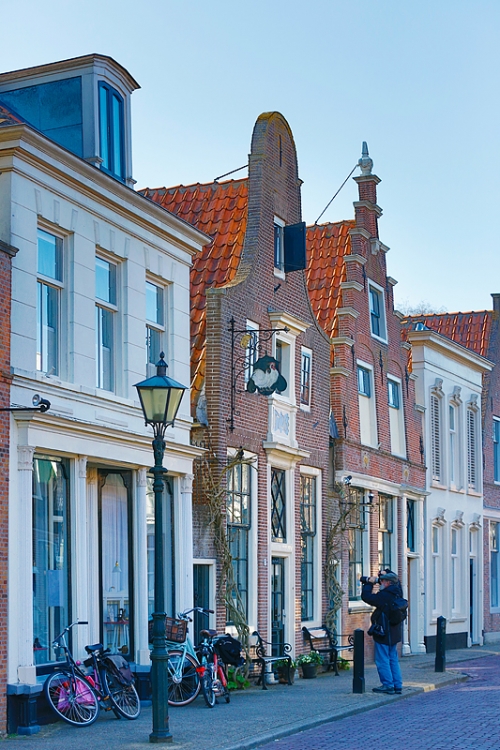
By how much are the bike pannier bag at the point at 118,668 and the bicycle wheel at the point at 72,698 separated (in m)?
0.40

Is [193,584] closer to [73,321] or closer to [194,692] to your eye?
[194,692]

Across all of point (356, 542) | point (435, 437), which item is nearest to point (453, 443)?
point (435, 437)

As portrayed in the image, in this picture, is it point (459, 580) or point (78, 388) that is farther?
point (459, 580)

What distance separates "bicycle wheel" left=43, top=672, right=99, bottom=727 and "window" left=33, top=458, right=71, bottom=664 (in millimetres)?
534

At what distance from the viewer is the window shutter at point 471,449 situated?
36625mm

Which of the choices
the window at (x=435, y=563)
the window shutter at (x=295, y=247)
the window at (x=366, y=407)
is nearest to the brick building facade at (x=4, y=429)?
the window shutter at (x=295, y=247)

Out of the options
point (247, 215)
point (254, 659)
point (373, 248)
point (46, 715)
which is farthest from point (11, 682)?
point (373, 248)

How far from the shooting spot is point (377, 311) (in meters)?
29.8

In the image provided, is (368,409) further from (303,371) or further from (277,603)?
→ (277,603)

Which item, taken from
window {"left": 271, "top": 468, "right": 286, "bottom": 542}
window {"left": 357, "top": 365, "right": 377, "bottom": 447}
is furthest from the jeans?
window {"left": 357, "top": 365, "right": 377, "bottom": 447}

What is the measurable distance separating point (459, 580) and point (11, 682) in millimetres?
22785

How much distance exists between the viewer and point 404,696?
1969cm

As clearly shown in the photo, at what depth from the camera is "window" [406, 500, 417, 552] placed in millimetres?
31484

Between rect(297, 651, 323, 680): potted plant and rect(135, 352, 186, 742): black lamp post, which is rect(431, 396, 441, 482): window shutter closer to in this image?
rect(297, 651, 323, 680): potted plant
